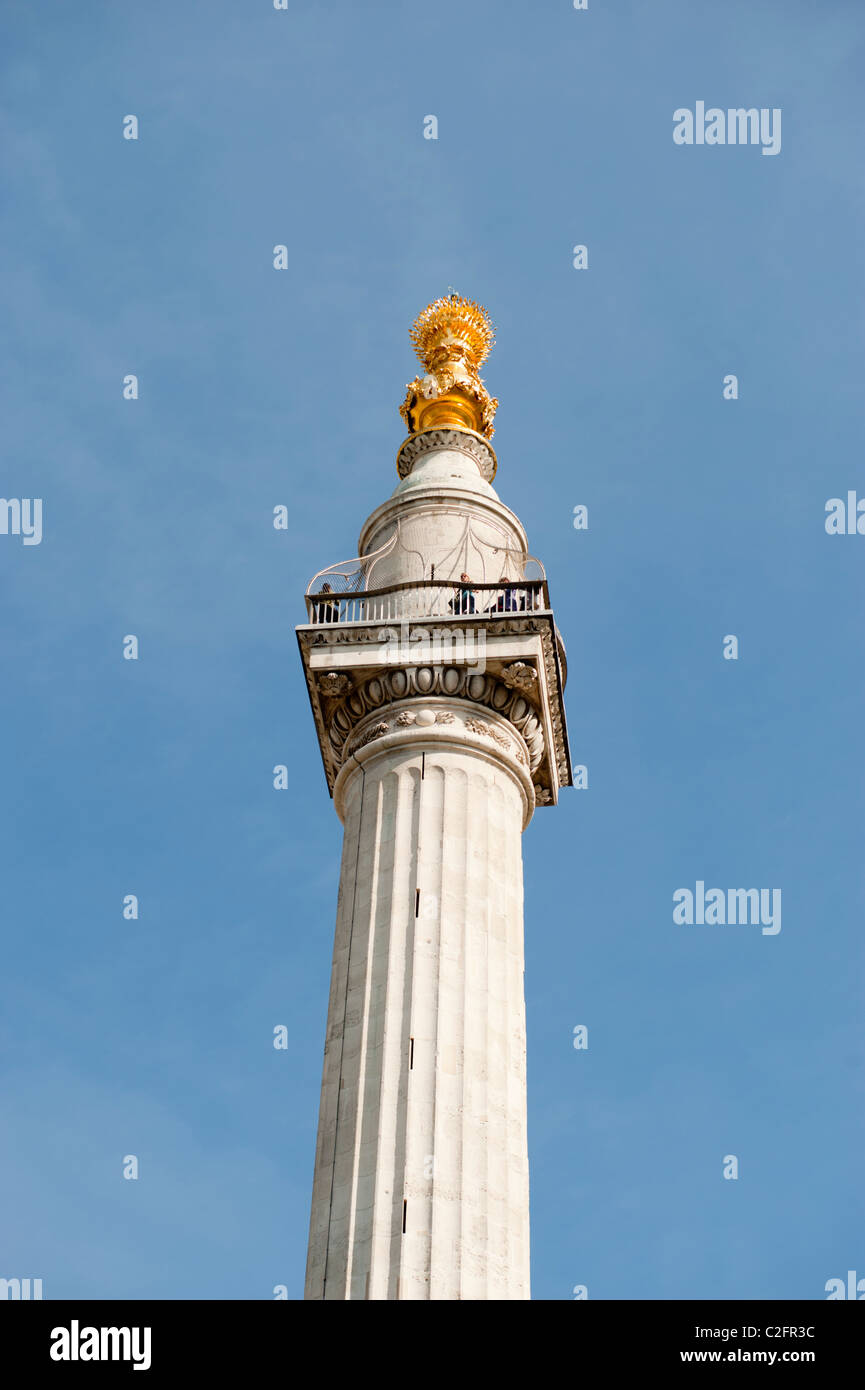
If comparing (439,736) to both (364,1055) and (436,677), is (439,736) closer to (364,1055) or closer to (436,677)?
(436,677)

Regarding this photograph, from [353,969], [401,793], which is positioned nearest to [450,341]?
[401,793]

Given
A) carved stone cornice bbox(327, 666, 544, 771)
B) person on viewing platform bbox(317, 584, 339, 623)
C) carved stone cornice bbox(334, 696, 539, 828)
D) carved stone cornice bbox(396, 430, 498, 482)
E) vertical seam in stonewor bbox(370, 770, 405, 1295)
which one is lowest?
vertical seam in stonewor bbox(370, 770, 405, 1295)

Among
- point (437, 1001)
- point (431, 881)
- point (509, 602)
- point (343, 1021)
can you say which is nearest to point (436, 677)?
point (509, 602)

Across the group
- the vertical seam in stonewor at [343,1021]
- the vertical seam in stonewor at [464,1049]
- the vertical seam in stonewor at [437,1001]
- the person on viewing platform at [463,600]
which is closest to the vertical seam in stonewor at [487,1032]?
the vertical seam in stonewor at [464,1049]

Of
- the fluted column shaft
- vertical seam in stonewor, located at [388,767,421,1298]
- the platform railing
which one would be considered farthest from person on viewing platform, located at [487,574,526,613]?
vertical seam in stonewor, located at [388,767,421,1298]

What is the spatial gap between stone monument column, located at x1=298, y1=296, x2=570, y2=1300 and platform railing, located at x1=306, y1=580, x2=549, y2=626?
0.14 feet

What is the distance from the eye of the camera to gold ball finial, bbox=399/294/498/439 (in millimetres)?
40438

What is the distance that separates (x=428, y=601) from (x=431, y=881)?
6.40 m

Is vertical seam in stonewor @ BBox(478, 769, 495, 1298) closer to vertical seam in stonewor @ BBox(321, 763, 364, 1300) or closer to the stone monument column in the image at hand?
the stone monument column

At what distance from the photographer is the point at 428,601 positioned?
33.5 metres

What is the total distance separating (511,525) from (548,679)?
16.7 ft

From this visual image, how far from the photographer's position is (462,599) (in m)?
33.2
